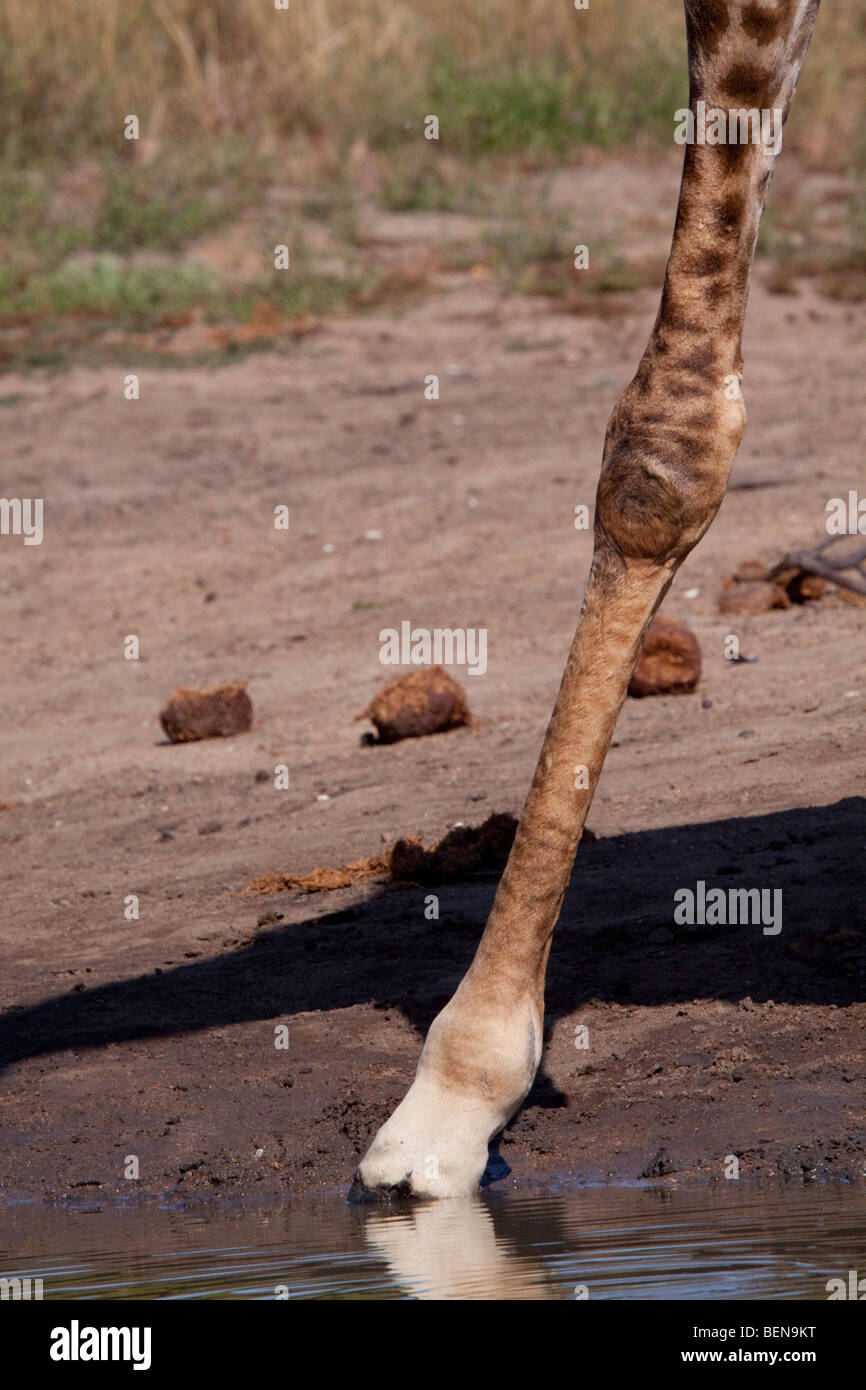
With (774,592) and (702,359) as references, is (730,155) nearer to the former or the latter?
(702,359)

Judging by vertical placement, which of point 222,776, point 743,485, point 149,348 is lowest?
point 222,776

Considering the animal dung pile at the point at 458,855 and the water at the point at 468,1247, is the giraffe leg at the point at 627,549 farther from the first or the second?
the animal dung pile at the point at 458,855

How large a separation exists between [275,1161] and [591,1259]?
1.06m

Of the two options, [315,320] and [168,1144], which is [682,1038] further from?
[315,320]

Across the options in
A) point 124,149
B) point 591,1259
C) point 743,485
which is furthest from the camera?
point 124,149

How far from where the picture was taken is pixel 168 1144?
4160mm

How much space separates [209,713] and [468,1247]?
4.53 metres

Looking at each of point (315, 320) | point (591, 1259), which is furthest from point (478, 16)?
point (591, 1259)

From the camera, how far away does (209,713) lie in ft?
25.2

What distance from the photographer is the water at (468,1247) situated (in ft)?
10.1

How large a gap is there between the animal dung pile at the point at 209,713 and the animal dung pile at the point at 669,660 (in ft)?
5.47

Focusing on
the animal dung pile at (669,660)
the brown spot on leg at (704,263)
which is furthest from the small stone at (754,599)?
the brown spot on leg at (704,263)

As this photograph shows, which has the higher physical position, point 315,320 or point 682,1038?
point 315,320

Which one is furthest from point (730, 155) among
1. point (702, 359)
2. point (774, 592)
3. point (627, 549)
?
point (774, 592)
